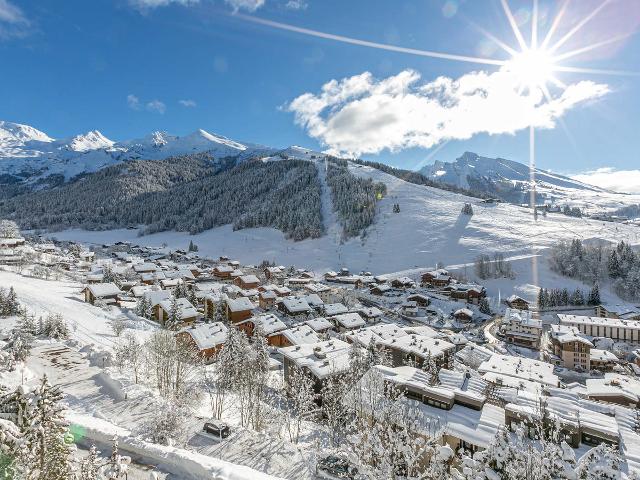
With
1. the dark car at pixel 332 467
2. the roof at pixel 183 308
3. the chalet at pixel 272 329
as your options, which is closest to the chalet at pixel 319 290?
the chalet at pixel 272 329

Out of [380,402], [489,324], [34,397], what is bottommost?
[489,324]

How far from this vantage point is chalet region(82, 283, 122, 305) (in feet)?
200

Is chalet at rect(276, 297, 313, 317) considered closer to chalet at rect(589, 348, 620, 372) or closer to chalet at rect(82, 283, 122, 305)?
chalet at rect(82, 283, 122, 305)

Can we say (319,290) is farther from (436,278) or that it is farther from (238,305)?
(436,278)

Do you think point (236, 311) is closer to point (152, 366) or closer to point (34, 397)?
point (152, 366)

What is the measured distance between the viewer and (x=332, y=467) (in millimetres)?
19062

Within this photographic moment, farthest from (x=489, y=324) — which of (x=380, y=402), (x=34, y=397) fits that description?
(x=34, y=397)

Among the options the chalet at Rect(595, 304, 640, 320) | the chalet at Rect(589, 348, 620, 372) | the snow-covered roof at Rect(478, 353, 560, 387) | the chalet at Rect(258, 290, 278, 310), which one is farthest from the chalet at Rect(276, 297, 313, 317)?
the chalet at Rect(595, 304, 640, 320)

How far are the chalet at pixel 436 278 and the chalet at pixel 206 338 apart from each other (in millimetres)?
69118

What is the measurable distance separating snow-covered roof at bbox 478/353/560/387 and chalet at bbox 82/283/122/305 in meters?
58.9

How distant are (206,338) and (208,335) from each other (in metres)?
0.63

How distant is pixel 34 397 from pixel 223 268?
314 ft

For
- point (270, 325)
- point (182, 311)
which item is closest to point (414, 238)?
point (270, 325)

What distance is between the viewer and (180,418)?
2128 centimetres
